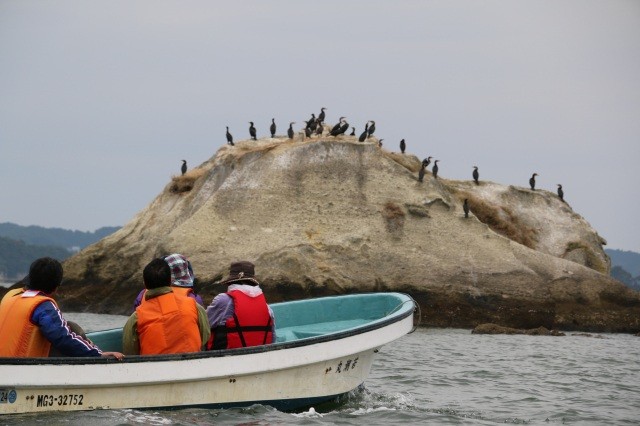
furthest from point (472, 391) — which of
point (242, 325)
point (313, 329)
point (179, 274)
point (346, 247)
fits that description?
point (346, 247)

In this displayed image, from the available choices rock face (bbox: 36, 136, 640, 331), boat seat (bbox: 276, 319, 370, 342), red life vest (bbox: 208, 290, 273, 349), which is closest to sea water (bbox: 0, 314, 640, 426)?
red life vest (bbox: 208, 290, 273, 349)

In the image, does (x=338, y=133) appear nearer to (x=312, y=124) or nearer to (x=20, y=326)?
(x=312, y=124)

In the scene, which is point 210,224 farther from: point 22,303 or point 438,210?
point 22,303

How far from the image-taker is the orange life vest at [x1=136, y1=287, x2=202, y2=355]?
37.4ft

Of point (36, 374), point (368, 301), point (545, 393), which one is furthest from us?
point (545, 393)

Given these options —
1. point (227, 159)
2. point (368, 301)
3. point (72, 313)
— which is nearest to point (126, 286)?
point (72, 313)

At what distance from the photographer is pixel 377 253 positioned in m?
36.1

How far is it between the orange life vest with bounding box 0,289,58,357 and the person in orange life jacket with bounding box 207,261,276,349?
2.22 meters

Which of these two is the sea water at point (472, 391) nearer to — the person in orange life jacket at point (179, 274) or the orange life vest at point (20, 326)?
the orange life vest at point (20, 326)

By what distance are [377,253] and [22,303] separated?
25.9 meters

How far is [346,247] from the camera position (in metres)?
Result: 35.9

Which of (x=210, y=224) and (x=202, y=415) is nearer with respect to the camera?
(x=202, y=415)

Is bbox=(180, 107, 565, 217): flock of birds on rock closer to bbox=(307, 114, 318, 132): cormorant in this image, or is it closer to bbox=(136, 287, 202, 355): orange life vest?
bbox=(307, 114, 318, 132): cormorant

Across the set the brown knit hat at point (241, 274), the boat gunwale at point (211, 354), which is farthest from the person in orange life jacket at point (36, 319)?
the brown knit hat at point (241, 274)
